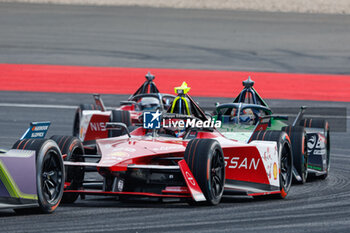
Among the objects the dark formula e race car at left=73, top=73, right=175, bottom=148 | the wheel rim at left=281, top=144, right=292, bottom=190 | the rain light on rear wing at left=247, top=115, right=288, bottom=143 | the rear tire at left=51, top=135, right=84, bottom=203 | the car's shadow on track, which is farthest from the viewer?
the dark formula e race car at left=73, top=73, right=175, bottom=148

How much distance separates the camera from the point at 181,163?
9844mm

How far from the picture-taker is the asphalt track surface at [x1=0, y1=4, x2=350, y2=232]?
8883 mm

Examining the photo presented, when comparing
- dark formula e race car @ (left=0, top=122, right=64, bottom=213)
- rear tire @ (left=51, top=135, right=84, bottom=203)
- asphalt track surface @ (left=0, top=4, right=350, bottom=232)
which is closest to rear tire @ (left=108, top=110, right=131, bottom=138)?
asphalt track surface @ (left=0, top=4, right=350, bottom=232)

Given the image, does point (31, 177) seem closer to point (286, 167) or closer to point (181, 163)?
point (181, 163)

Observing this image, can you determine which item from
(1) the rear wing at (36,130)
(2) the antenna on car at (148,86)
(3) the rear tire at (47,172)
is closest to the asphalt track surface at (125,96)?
(3) the rear tire at (47,172)

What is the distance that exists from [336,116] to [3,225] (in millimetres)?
15277

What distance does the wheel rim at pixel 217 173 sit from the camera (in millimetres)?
10164

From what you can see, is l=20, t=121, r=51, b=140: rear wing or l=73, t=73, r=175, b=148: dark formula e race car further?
l=73, t=73, r=175, b=148: dark formula e race car

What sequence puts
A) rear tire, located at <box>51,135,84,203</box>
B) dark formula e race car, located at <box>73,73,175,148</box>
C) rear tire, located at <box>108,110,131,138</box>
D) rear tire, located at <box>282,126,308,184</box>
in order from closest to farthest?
rear tire, located at <box>51,135,84,203</box>
rear tire, located at <box>282,126,308,184</box>
rear tire, located at <box>108,110,131,138</box>
dark formula e race car, located at <box>73,73,175,148</box>

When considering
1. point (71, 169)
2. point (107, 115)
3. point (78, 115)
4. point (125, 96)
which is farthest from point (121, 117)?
point (125, 96)

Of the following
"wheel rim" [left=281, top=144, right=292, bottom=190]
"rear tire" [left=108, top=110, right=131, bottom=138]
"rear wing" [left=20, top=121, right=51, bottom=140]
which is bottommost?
"wheel rim" [left=281, top=144, right=292, bottom=190]

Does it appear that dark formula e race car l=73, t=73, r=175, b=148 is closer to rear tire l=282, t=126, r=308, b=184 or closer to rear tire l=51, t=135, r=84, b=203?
rear tire l=282, t=126, r=308, b=184

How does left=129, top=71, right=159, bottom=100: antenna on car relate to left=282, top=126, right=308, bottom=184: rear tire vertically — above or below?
above

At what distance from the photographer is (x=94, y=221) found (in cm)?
895
